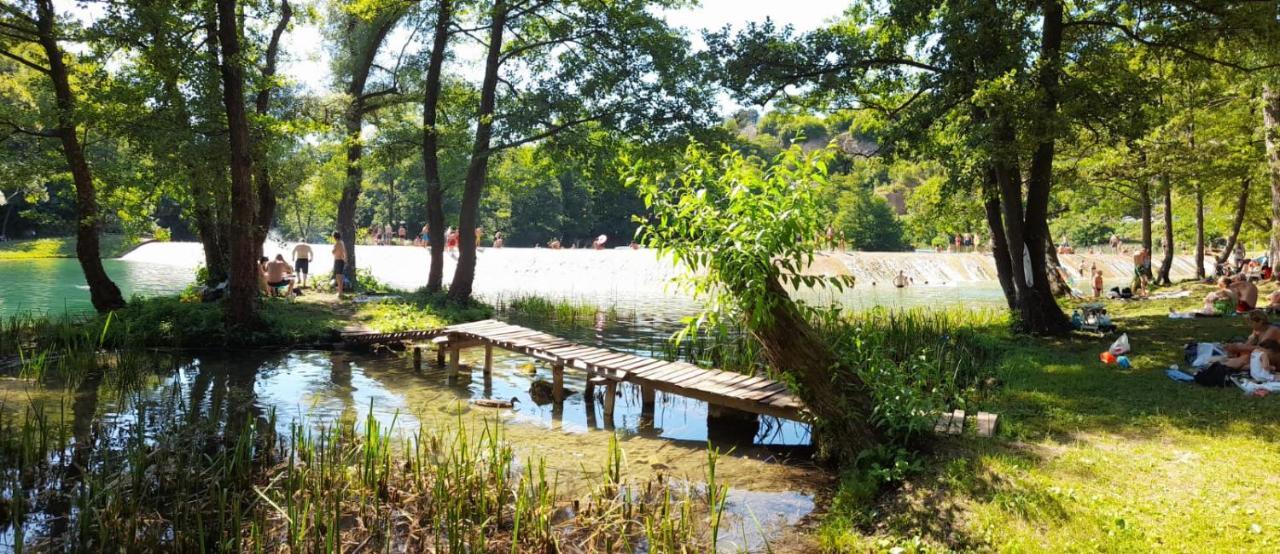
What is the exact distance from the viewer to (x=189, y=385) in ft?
34.2

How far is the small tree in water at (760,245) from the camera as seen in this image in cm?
573

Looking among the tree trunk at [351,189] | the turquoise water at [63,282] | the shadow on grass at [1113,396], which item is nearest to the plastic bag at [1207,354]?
the shadow on grass at [1113,396]

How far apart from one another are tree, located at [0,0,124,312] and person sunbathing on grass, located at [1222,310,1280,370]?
18.1 metres

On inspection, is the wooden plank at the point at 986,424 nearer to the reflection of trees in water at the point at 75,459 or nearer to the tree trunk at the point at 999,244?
the reflection of trees in water at the point at 75,459

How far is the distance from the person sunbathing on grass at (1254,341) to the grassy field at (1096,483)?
85 centimetres

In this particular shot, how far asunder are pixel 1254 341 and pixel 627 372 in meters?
7.78

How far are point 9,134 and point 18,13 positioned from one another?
7.64 ft

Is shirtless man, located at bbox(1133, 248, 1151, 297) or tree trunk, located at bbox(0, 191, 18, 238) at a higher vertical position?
tree trunk, located at bbox(0, 191, 18, 238)

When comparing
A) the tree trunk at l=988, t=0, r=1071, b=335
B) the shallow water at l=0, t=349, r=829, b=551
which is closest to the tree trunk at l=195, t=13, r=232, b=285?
the shallow water at l=0, t=349, r=829, b=551

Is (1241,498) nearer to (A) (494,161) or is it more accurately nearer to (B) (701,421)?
(B) (701,421)

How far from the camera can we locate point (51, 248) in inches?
1778

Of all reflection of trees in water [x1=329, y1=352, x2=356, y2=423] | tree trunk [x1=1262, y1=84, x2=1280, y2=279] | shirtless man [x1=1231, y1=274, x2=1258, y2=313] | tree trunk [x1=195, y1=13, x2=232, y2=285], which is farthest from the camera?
tree trunk [x1=1262, y1=84, x2=1280, y2=279]

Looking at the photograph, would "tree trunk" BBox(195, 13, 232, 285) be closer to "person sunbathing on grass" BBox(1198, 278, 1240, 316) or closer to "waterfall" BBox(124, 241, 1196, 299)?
"waterfall" BBox(124, 241, 1196, 299)

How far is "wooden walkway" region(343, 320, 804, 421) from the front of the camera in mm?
7793
